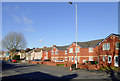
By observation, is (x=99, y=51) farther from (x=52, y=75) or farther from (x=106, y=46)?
(x=52, y=75)

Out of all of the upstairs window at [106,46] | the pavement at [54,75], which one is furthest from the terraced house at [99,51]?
the pavement at [54,75]

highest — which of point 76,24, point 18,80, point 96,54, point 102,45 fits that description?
point 76,24

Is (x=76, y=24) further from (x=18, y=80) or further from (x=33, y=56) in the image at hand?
(x=33, y=56)

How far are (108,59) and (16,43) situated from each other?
161ft

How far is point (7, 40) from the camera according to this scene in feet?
217

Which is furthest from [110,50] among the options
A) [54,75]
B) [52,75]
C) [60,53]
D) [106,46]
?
[60,53]

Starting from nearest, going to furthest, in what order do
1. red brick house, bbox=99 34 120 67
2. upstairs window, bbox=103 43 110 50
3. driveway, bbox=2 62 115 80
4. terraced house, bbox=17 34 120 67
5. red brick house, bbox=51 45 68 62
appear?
driveway, bbox=2 62 115 80, red brick house, bbox=99 34 120 67, terraced house, bbox=17 34 120 67, upstairs window, bbox=103 43 110 50, red brick house, bbox=51 45 68 62

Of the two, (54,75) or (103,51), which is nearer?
(54,75)

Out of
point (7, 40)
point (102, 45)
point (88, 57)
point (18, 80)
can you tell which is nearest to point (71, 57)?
point (88, 57)

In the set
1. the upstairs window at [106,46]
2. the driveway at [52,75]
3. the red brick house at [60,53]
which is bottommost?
the driveway at [52,75]

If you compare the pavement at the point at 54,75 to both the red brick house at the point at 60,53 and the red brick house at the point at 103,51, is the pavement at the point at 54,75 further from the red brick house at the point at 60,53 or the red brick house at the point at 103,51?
the red brick house at the point at 60,53

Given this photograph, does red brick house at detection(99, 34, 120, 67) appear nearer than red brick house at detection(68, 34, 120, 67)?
Yes

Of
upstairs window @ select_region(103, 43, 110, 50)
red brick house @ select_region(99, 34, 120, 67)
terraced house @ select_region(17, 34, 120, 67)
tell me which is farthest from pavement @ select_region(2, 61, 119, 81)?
upstairs window @ select_region(103, 43, 110, 50)

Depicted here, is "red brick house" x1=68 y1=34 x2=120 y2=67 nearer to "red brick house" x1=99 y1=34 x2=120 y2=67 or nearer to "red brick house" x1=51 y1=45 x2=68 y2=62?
"red brick house" x1=99 y1=34 x2=120 y2=67
